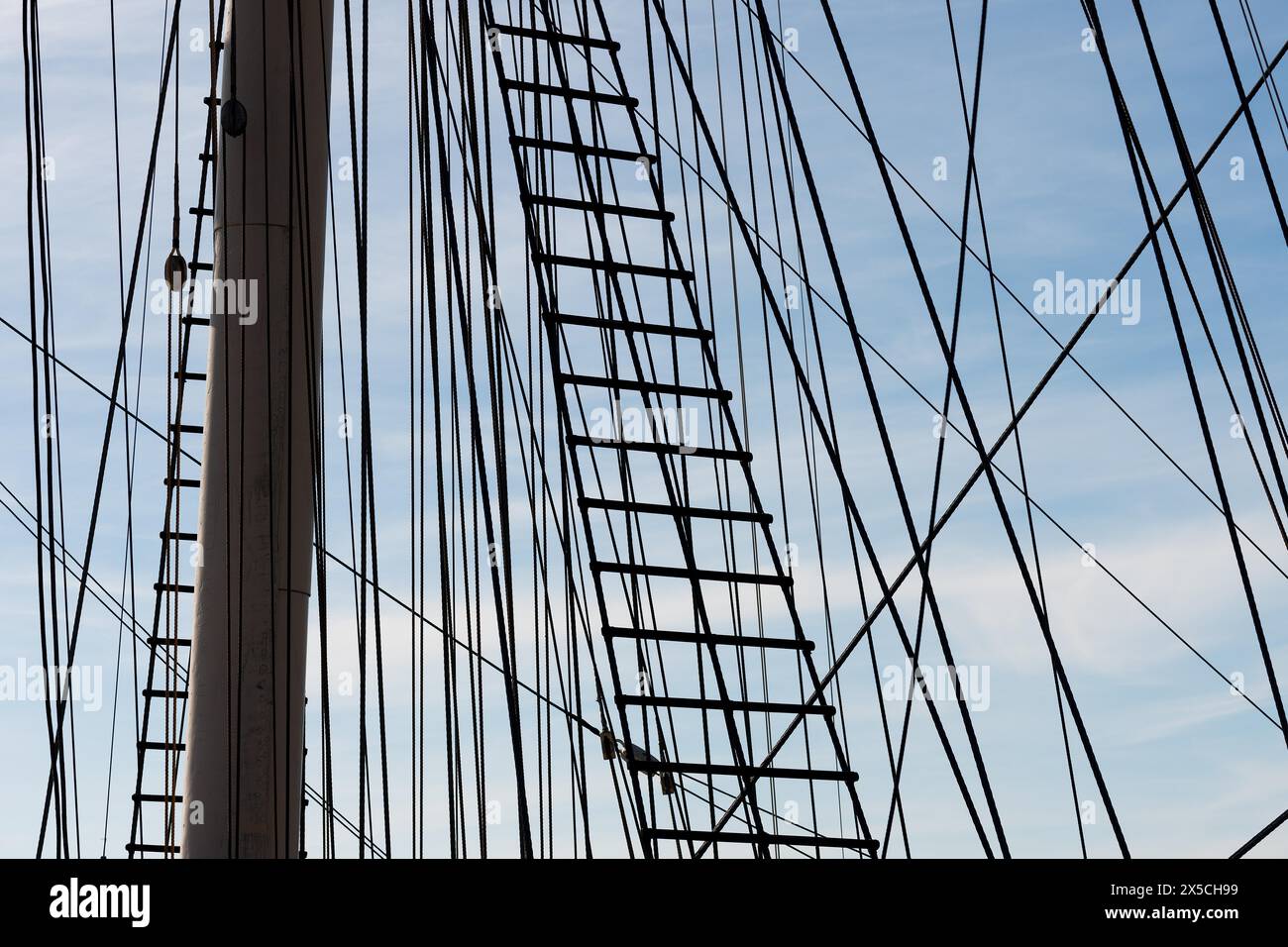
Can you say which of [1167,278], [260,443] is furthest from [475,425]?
[1167,278]

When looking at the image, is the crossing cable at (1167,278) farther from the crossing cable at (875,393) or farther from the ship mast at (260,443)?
the ship mast at (260,443)

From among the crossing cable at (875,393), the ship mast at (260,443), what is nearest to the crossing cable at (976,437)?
the crossing cable at (875,393)

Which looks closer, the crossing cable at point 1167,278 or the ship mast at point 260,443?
the crossing cable at point 1167,278

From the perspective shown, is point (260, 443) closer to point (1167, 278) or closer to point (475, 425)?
point (475, 425)

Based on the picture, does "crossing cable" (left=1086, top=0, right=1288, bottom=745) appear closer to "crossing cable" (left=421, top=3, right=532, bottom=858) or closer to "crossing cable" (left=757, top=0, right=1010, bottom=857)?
"crossing cable" (left=757, top=0, right=1010, bottom=857)

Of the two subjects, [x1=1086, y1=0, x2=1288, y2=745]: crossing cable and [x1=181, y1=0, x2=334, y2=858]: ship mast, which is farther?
[x1=181, y1=0, x2=334, y2=858]: ship mast

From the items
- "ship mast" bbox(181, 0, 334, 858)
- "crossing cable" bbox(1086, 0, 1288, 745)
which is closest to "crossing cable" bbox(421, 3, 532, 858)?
"ship mast" bbox(181, 0, 334, 858)

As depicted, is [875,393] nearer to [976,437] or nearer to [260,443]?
[976,437]

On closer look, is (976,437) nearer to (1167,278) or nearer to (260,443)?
(1167,278)

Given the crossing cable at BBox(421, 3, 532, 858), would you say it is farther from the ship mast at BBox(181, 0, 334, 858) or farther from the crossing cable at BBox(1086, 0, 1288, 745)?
the crossing cable at BBox(1086, 0, 1288, 745)
